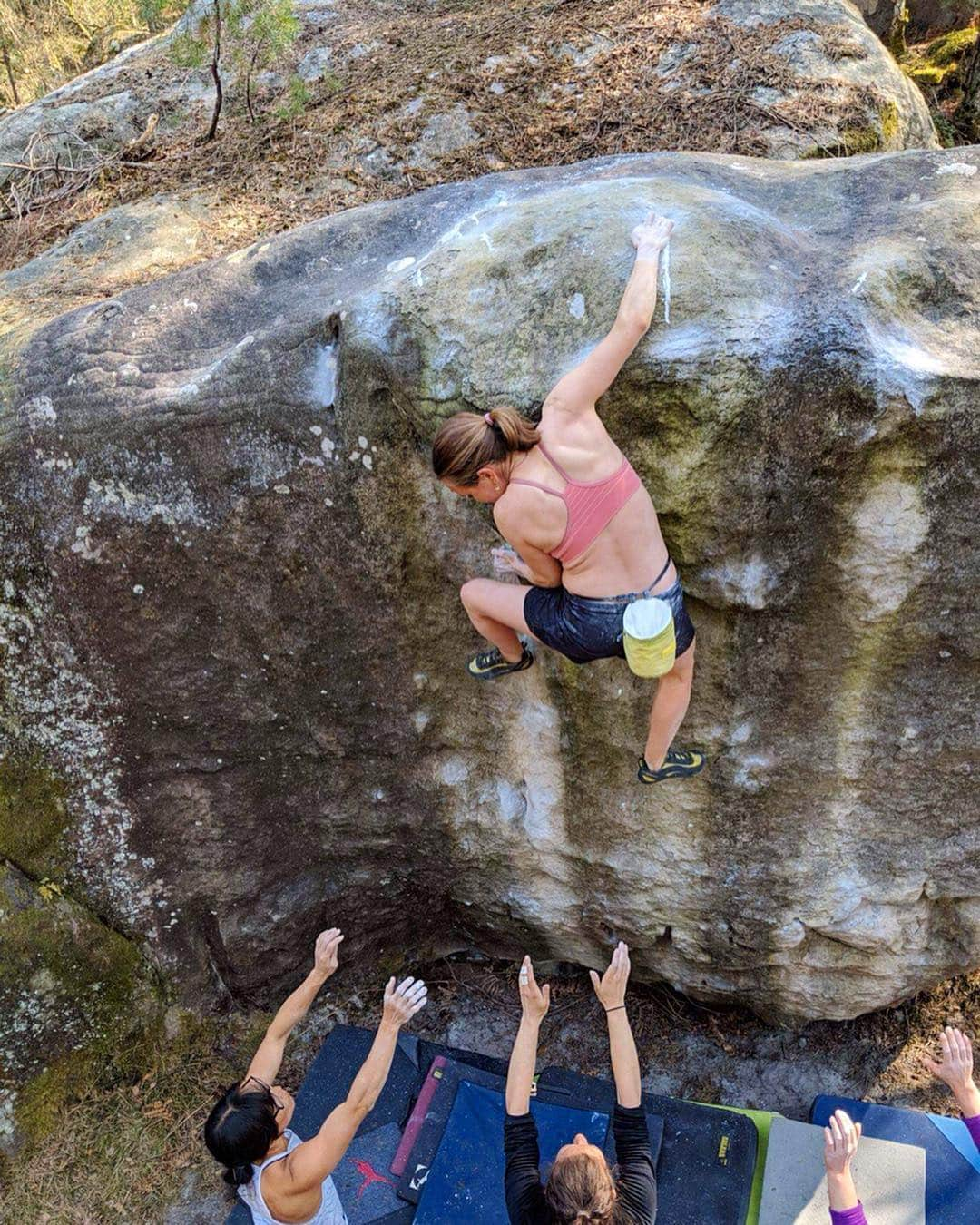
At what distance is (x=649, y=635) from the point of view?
138 inches

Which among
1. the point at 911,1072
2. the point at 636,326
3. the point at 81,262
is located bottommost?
the point at 911,1072

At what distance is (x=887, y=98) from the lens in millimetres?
6578

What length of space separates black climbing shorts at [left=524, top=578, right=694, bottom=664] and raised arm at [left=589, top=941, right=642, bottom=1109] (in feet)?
4.43

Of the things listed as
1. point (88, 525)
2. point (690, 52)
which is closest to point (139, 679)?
point (88, 525)

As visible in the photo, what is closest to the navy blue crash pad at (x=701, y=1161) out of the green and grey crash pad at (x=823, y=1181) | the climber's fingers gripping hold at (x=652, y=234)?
the green and grey crash pad at (x=823, y=1181)

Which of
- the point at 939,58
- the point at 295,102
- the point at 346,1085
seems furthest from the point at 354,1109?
the point at 939,58

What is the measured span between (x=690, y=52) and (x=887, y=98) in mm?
1359

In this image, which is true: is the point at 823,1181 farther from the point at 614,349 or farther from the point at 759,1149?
the point at 614,349

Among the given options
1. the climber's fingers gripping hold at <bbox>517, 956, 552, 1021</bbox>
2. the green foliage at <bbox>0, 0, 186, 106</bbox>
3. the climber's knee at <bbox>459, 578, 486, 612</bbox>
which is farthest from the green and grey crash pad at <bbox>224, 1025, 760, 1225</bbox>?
the green foliage at <bbox>0, 0, 186, 106</bbox>

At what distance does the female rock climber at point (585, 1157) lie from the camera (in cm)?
340

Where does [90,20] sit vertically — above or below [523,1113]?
above

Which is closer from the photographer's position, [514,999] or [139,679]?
[139,679]

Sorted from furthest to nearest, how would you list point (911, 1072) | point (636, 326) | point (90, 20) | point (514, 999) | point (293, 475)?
point (90, 20) → point (514, 999) → point (911, 1072) → point (293, 475) → point (636, 326)

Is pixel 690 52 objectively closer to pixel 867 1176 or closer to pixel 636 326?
pixel 636 326
